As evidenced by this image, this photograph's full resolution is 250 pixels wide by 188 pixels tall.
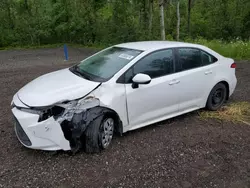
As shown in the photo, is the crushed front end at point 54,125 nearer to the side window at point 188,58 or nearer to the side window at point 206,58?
the side window at point 188,58

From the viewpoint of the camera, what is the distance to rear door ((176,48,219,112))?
4.32 metres

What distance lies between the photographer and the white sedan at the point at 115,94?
10.5ft

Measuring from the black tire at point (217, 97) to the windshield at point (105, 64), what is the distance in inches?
73.5

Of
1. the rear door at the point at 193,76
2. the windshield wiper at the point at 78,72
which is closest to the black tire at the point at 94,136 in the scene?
the windshield wiper at the point at 78,72

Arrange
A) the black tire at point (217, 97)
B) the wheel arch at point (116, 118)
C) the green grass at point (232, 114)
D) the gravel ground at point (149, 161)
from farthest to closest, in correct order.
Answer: the black tire at point (217, 97) < the green grass at point (232, 114) < the wheel arch at point (116, 118) < the gravel ground at point (149, 161)

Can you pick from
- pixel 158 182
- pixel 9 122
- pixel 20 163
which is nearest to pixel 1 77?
pixel 9 122

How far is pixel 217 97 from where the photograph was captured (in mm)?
5043

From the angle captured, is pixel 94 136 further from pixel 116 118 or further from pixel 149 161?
pixel 149 161

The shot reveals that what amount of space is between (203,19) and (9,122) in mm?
23847

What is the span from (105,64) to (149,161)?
1.73 m

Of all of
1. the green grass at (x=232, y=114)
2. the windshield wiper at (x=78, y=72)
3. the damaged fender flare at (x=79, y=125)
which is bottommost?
the green grass at (x=232, y=114)

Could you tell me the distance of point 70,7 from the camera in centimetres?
1819

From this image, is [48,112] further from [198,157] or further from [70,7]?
[70,7]

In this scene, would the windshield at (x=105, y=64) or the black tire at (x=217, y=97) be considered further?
the black tire at (x=217, y=97)
